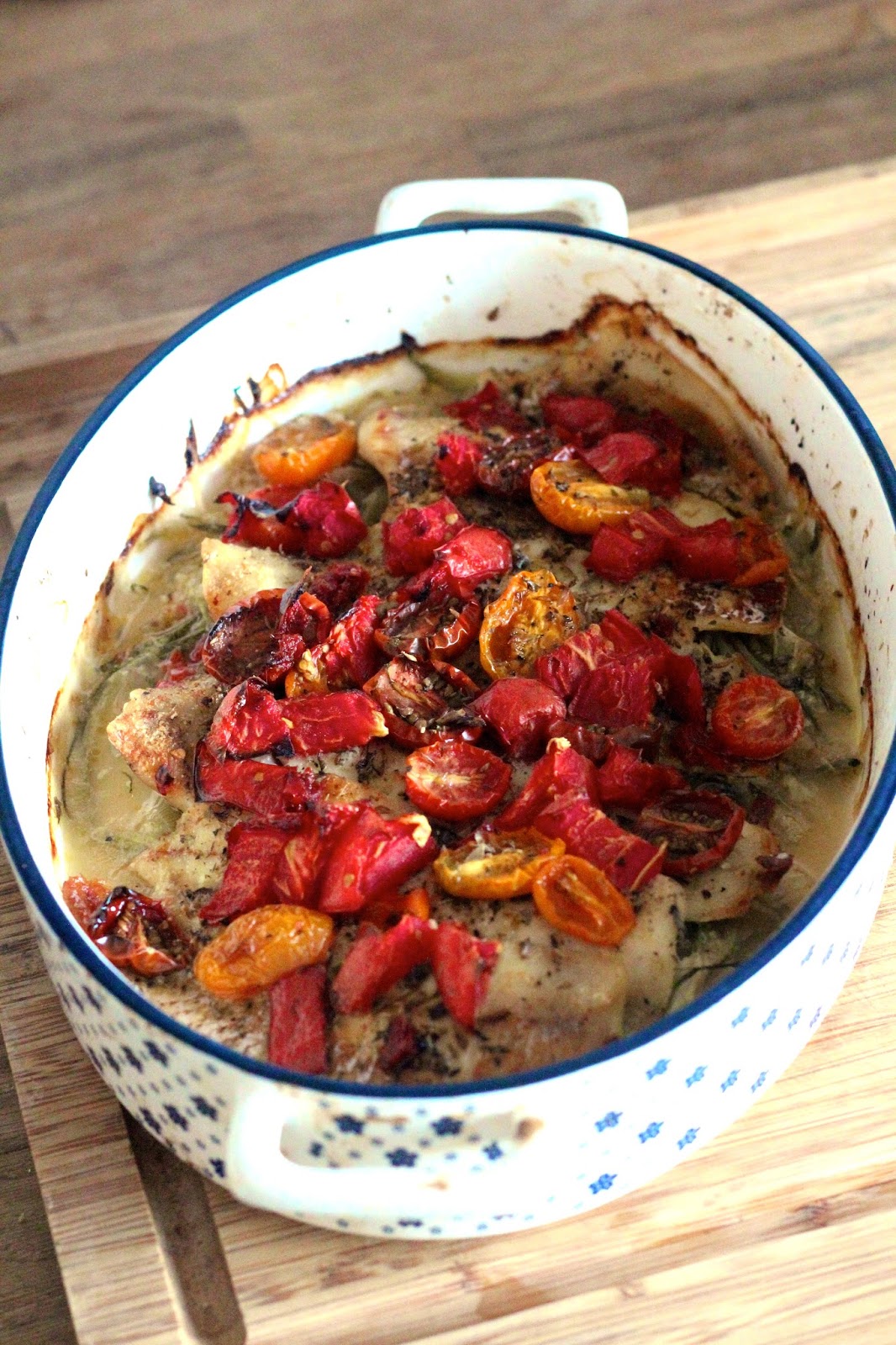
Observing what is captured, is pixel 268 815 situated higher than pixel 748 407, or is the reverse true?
pixel 748 407

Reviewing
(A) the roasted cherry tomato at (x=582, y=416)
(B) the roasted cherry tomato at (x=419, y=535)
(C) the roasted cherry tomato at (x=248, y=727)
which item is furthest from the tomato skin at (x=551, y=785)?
(A) the roasted cherry tomato at (x=582, y=416)

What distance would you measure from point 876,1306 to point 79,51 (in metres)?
4.00

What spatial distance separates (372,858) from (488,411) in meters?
1.05

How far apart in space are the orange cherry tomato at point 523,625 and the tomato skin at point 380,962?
50cm

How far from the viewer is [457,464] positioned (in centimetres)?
248

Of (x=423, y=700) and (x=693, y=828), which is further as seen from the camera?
(x=423, y=700)

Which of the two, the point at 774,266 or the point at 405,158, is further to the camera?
the point at 405,158

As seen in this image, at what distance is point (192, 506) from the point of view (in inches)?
102

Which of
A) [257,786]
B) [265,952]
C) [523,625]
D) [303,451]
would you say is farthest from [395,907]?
[303,451]

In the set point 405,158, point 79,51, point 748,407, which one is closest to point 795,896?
point 748,407

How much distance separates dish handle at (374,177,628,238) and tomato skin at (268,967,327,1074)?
143 centimetres

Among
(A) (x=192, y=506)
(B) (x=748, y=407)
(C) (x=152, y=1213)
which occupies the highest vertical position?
(B) (x=748, y=407)

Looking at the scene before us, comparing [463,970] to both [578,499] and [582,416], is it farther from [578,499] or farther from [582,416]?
[582,416]

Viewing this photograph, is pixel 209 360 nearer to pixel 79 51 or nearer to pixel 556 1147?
pixel 556 1147
